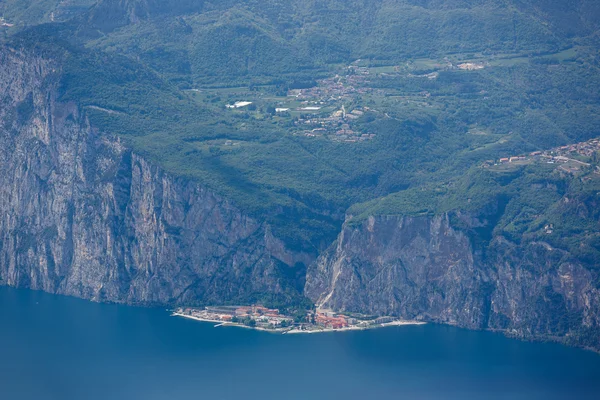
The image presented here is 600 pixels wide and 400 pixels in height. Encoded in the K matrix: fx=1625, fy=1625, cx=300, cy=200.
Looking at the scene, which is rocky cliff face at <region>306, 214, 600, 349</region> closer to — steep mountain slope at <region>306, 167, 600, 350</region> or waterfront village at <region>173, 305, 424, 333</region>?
steep mountain slope at <region>306, 167, 600, 350</region>

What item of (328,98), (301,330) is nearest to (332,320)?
(301,330)

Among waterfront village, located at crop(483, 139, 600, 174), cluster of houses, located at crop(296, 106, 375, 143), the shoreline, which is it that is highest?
cluster of houses, located at crop(296, 106, 375, 143)

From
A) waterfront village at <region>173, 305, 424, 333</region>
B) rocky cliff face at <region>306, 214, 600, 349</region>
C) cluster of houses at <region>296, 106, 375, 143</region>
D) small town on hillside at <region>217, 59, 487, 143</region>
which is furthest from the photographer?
small town on hillside at <region>217, 59, 487, 143</region>

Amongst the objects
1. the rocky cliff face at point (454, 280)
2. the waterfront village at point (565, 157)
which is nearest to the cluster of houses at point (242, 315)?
the rocky cliff face at point (454, 280)

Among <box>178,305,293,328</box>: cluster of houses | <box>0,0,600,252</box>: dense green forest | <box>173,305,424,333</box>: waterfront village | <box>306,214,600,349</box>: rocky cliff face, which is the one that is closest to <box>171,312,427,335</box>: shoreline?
<box>173,305,424,333</box>: waterfront village

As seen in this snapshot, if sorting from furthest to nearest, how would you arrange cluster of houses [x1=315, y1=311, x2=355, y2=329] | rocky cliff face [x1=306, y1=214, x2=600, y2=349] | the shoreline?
1. cluster of houses [x1=315, y1=311, x2=355, y2=329]
2. the shoreline
3. rocky cliff face [x1=306, y1=214, x2=600, y2=349]

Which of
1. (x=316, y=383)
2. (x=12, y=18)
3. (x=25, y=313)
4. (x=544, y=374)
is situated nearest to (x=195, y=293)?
(x=25, y=313)

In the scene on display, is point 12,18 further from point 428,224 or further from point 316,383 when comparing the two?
point 316,383

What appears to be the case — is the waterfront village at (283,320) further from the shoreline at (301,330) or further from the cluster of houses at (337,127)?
the cluster of houses at (337,127)
